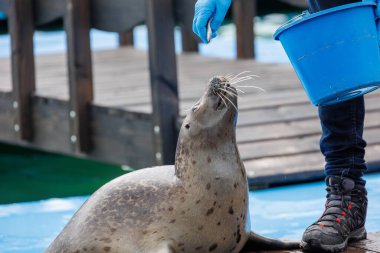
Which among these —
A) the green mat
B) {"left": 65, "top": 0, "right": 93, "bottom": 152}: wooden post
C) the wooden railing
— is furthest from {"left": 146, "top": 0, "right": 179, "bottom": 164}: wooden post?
the green mat

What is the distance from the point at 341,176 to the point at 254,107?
2.32 m

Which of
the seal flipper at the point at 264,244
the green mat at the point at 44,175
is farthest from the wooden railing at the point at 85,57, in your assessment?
the seal flipper at the point at 264,244

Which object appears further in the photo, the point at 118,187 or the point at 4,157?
the point at 4,157

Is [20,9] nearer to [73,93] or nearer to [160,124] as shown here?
[73,93]

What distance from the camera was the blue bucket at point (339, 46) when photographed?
3293mm

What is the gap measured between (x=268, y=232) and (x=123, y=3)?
83.9 inches

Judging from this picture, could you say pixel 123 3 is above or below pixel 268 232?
above

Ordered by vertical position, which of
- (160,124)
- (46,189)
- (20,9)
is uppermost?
(20,9)

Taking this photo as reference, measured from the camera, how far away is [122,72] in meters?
8.19

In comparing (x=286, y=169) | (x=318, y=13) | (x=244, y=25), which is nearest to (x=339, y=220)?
(x=318, y=13)

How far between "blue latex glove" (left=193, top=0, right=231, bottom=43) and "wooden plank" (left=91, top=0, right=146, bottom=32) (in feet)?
→ 7.31

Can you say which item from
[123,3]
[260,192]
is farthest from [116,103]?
[260,192]

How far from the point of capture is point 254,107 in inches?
239

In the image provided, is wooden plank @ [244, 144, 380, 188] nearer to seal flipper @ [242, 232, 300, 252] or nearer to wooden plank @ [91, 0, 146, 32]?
wooden plank @ [91, 0, 146, 32]
